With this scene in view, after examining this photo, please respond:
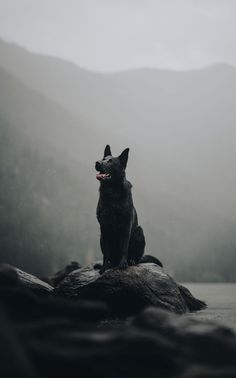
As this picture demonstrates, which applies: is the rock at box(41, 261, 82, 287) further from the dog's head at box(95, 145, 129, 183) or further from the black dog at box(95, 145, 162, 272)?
the dog's head at box(95, 145, 129, 183)

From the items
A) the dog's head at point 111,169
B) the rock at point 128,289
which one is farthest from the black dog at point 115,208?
the rock at point 128,289

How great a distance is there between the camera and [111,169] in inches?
439

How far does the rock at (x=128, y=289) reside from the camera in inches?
460

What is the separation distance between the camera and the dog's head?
36.3ft

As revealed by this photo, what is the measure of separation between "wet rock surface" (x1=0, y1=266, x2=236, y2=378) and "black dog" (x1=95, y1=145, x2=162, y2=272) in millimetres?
5367

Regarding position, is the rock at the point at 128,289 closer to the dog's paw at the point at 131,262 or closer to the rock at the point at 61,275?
the dog's paw at the point at 131,262

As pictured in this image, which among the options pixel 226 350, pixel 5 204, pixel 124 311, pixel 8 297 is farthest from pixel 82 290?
pixel 5 204

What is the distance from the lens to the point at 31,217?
315ft

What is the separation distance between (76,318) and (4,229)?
8747 centimetres

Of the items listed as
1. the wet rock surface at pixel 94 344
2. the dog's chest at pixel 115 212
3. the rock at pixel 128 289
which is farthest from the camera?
the rock at pixel 128 289

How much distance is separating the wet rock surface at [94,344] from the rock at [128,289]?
5.48 m

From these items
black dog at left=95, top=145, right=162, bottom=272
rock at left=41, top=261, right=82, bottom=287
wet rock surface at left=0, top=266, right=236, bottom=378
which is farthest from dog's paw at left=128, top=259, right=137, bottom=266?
rock at left=41, top=261, right=82, bottom=287

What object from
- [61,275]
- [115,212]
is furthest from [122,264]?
[61,275]

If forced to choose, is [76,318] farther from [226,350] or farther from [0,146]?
[0,146]
